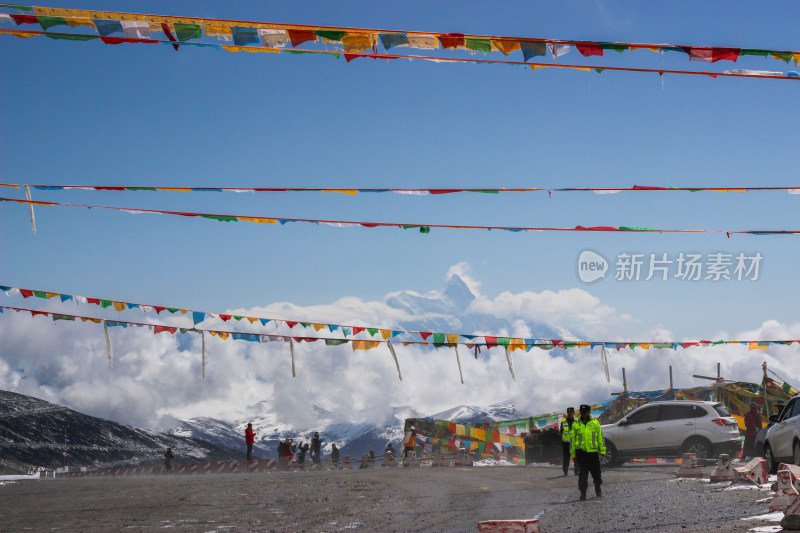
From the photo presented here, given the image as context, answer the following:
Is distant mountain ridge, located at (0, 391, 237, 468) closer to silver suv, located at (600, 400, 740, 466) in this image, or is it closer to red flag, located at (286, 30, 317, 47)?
silver suv, located at (600, 400, 740, 466)

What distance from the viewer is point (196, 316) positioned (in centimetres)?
2127

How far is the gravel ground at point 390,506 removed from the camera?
35.5ft

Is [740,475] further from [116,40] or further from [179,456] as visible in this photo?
[179,456]

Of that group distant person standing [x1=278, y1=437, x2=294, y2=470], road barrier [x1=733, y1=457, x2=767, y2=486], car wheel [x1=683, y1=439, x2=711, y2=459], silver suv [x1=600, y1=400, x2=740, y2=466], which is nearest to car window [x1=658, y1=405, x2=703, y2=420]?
silver suv [x1=600, y1=400, x2=740, y2=466]

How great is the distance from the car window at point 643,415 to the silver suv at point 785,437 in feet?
15.1

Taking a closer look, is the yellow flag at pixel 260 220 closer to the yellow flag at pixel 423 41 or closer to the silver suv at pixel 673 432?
the yellow flag at pixel 423 41

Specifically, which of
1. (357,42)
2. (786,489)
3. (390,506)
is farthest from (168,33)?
(786,489)

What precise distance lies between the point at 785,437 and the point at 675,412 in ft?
20.4

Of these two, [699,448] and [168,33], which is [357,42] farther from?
[699,448]

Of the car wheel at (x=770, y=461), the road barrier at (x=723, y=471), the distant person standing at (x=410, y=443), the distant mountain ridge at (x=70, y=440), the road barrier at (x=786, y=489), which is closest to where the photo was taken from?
the road barrier at (x=786, y=489)

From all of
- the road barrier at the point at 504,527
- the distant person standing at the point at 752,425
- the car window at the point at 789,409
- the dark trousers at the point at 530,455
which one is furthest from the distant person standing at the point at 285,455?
the road barrier at the point at 504,527

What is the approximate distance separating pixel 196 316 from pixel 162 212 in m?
7.56

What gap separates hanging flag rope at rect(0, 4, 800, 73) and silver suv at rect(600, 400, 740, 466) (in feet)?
42.3

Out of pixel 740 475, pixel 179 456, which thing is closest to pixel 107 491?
pixel 740 475
